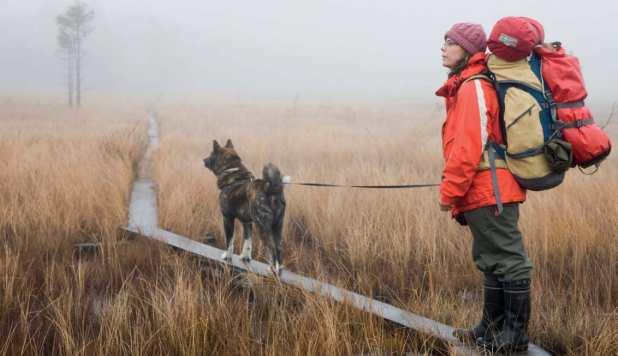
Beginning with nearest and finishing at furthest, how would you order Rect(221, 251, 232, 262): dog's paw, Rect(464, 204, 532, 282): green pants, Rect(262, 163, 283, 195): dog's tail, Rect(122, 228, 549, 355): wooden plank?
Rect(464, 204, 532, 282): green pants, Rect(122, 228, 549, 355): wooden plank, Rect(262, 163, 283, 195): dog's tail, Rect(221, 251, 232, 262): dog's paw

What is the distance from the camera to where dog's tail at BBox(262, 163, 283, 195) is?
361cm

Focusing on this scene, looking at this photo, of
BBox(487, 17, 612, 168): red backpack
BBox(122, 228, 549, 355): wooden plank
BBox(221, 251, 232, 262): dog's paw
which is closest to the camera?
BBox(487, 17, 612, 168): red backpack

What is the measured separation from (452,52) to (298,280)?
180 cm

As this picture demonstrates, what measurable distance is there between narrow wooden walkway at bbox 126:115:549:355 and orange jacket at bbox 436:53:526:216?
694mm

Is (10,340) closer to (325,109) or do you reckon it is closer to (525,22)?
(525,22)

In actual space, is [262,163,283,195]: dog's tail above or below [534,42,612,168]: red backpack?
below

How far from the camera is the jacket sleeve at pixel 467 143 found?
251cm

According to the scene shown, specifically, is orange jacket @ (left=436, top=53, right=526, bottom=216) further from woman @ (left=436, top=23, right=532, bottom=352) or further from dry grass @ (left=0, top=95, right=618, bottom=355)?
dry grass @ (left=0, top=95, right=618, bottom=355)

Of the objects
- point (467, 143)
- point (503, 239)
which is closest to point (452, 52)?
point (467, 143)

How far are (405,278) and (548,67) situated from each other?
1.95 metres

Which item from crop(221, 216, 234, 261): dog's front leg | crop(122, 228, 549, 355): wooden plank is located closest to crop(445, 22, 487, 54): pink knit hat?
crop(122, 228, 549, 355): wooden plank

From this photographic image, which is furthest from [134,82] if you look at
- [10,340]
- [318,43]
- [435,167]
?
[10,340]

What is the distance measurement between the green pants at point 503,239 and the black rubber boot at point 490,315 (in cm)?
15

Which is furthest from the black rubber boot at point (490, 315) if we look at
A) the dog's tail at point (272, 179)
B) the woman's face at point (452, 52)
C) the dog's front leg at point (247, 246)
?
the dog's front leg at point (247, 246)
